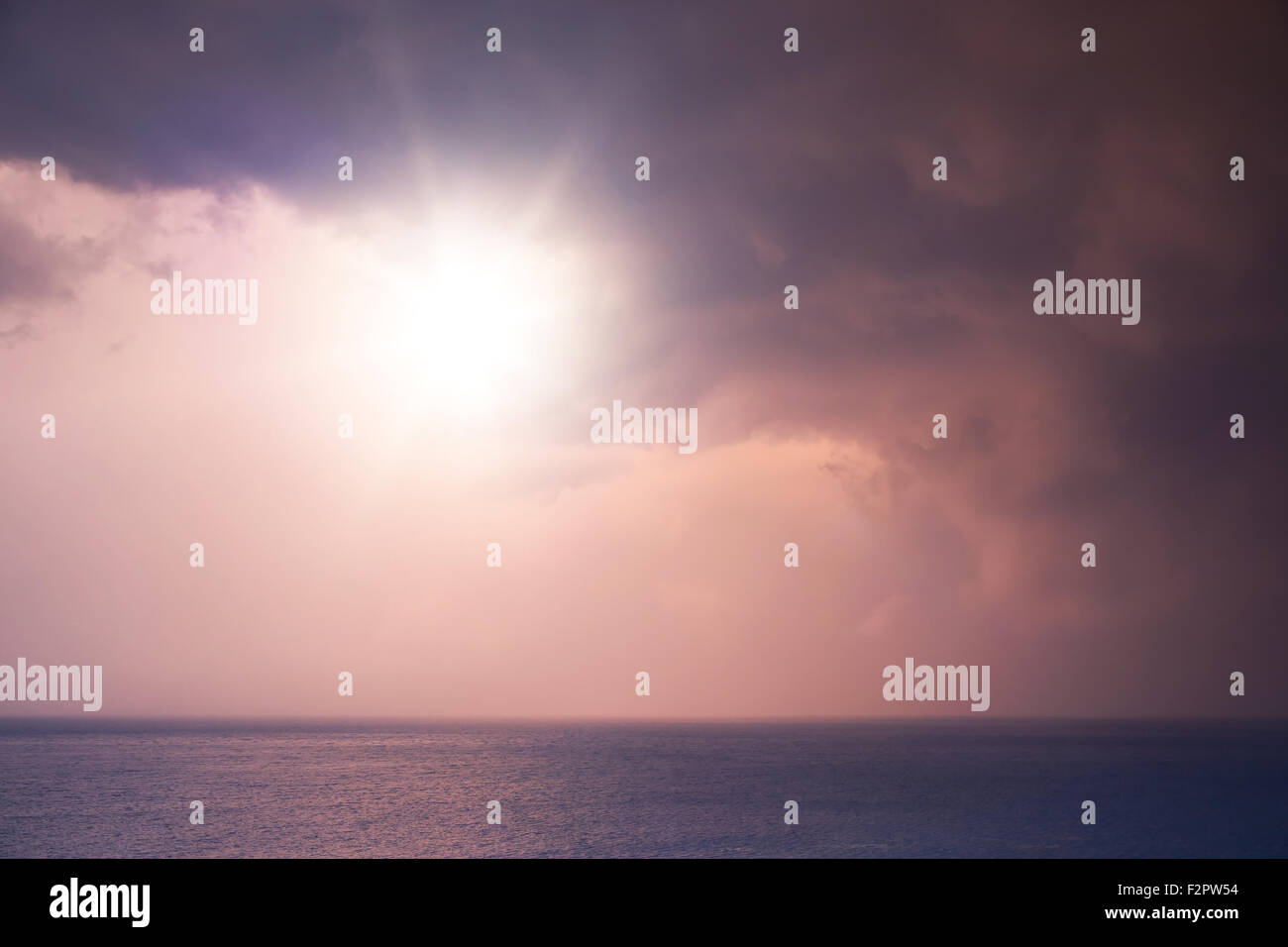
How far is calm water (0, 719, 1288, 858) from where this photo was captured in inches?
1287

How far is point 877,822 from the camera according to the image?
38.4 m

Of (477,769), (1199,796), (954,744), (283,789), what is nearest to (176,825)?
(283,789)

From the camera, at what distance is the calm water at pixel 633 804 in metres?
32.7

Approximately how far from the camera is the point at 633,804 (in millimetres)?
45062

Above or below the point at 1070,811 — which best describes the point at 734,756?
below
